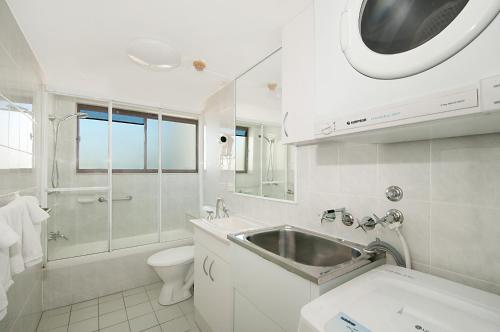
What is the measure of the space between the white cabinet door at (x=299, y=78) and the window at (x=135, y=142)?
2.16m

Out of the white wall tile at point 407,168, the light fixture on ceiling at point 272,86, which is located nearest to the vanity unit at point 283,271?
the white wall tile at point 407,168

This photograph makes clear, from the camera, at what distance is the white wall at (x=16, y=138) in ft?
3.49

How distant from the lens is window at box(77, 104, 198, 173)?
2.39 meters

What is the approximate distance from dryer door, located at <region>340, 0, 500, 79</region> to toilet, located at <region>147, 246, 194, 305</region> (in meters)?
2.12

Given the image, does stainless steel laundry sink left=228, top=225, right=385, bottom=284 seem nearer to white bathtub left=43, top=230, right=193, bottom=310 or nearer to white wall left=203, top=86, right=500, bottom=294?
white wall left=203, top=86, right=500, bottom=294

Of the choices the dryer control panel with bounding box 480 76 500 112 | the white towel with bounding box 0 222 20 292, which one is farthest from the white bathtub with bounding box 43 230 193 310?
the dryer control panel with bounding box 480 76 500 112

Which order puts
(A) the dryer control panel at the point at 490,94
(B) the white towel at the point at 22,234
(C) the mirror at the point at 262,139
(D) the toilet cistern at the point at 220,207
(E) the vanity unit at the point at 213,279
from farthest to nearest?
1. (D) the toilet cistern at the point at 220,207
2. (C) the mirror at the point at 262,139
3. (E) the vanity unit at the point at 213,279
4. (B) the white towel at the point at 22,234
5. (A) the dryer control panel at the point at 490,94

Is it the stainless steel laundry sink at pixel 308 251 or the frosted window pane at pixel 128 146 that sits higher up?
the frosted window pane at pixel 128 146

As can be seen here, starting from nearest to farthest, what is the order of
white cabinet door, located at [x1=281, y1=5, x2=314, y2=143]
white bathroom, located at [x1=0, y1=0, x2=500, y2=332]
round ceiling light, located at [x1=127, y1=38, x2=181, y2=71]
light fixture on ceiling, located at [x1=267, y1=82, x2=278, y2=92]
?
1. white bathroom, located at [x1=0, y1=0, x2=500, y2=332]
2. white cabinet door, located at [x1=281, y1=5, x2=314, y2=143]
3. round ceiling light, located at [x1=127, y1=38, x2=181, y2=71]
4. light fixture on ceiling, located at [x1=267, y1=82, x2=278, y2=92]

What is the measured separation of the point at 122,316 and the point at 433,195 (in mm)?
2452

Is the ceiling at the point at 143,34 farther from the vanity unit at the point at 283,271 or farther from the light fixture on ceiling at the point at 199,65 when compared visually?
the vanity unit at the point at 283,271

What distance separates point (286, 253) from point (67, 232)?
8.14 feet

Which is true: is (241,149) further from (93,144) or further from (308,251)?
(93,144)

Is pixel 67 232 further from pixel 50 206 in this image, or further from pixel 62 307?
pixel 62 307
